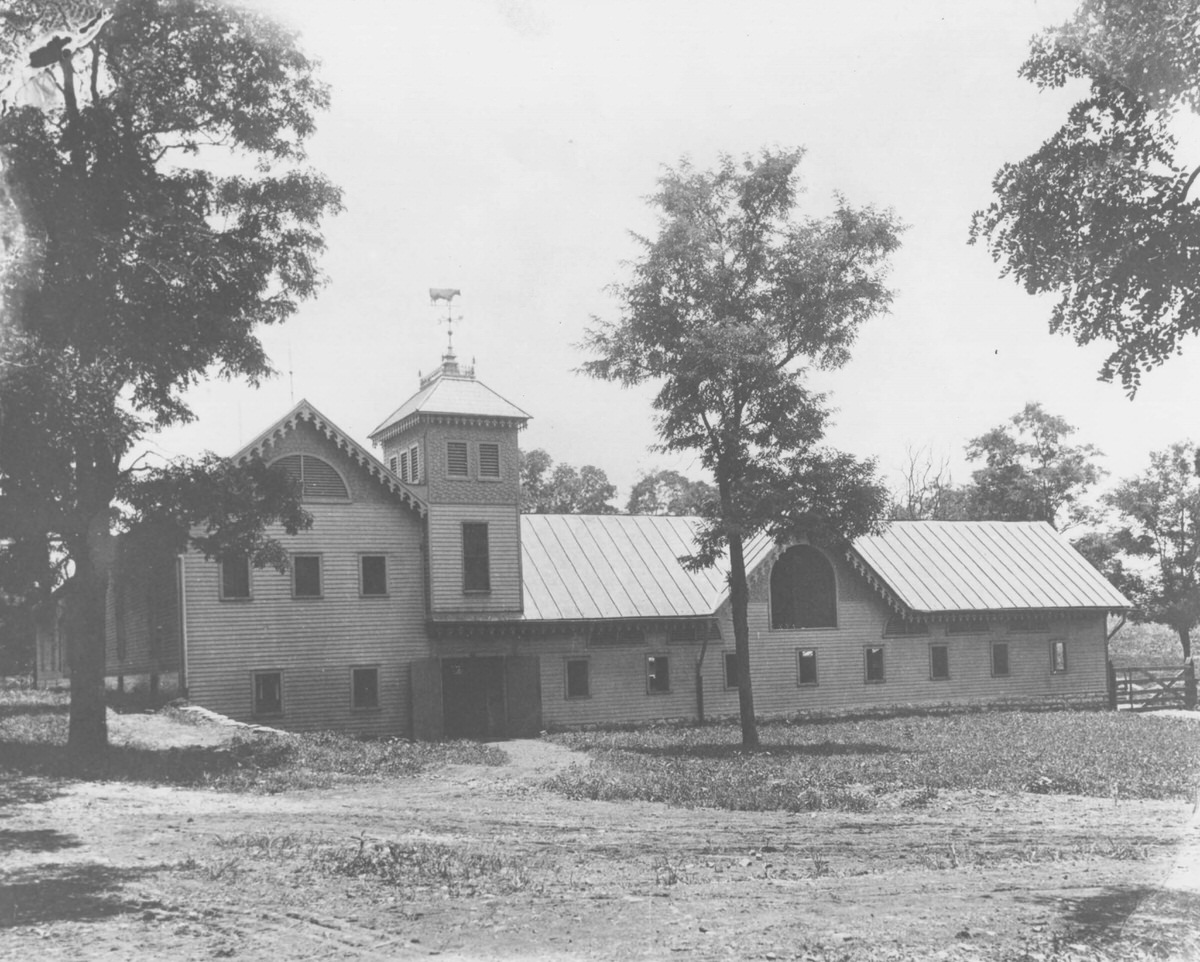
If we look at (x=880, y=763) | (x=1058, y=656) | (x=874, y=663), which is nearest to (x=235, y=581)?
(x=880, y=763)

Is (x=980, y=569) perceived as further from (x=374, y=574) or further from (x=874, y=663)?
(x=374, y=574)

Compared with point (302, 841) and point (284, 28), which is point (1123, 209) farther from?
point (284, 28)

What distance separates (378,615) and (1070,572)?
91.9 feet

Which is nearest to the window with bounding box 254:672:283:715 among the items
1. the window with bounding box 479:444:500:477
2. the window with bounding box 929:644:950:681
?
the window with bounding box 479:444:500:477

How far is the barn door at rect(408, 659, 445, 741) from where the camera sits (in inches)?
1406

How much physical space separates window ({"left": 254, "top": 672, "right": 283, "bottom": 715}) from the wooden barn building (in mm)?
62

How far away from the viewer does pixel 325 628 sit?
116 ft

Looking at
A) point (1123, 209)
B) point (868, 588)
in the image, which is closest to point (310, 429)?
point (868, 588)

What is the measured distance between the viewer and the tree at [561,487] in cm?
7638

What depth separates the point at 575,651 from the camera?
39.3m

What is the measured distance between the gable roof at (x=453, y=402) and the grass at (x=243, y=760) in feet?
38.9

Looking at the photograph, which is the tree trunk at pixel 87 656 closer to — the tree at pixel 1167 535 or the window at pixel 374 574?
the window at pixel 374 574

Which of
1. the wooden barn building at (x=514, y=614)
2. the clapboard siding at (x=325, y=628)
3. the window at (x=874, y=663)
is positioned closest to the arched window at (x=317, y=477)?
the wooden barn building at (x=514, y=614)

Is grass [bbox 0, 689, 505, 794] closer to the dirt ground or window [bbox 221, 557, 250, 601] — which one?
the dirt ground
